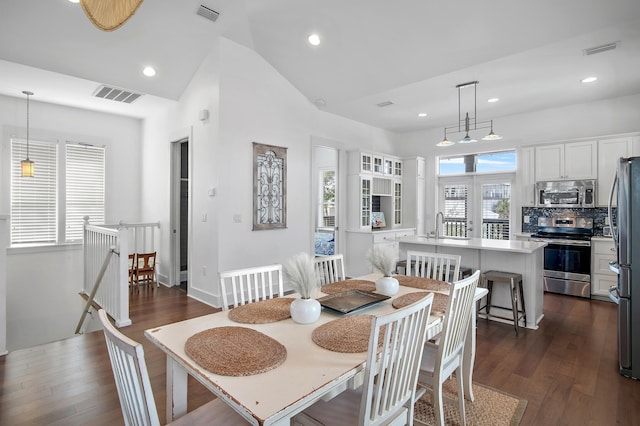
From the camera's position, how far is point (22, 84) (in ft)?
15.2

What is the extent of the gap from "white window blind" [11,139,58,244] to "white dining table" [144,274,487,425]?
5.27 m

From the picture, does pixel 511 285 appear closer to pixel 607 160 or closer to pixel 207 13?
pixel 607 160

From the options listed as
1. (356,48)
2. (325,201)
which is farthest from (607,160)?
(325,201)

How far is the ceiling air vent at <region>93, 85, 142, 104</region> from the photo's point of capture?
4.80 m

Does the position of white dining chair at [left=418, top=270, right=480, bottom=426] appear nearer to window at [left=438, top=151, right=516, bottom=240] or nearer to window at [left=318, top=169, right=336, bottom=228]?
window at [left=438, top=151, right=516, bottom=240]

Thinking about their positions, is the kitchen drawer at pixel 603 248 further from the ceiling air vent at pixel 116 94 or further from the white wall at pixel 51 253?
the white wall at pixel 51 253

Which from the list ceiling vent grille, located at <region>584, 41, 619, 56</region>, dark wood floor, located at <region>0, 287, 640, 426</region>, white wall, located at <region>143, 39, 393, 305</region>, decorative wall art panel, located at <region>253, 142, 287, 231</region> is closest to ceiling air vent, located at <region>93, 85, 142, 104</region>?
white wall, located at <region>143, 39, 393, 305</region>

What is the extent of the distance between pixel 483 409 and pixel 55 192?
6607mm

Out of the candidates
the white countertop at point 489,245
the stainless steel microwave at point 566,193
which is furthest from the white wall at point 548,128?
the white countertop at point 489,245

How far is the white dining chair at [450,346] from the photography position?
176cm

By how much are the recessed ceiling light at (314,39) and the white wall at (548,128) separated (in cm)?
372

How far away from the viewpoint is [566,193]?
5.27 m

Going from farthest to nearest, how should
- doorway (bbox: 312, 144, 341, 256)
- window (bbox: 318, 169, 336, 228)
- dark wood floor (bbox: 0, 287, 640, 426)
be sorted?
window (bbox: 318, 169, 336, 228) → doorway (bbox: 312, 144, 341, 256) → dark wood floor (bbox: 0, 287, 640, 426)

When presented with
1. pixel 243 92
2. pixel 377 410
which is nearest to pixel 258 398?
pixel 377 410
